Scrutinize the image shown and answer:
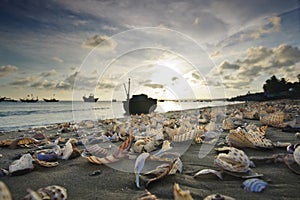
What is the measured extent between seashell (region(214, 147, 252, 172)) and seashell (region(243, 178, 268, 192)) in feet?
0.53

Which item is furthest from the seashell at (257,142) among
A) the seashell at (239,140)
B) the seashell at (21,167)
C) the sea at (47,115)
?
the sea at (47,115)

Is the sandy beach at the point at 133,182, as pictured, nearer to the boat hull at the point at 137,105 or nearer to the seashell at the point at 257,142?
the seashell at the point at 257,142

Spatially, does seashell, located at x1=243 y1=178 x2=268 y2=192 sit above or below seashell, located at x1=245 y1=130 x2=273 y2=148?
below

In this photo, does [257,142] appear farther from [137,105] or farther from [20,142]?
[137,105]

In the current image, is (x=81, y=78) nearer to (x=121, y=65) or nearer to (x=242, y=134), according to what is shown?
(x=121, y=65)

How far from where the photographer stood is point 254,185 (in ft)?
4.84

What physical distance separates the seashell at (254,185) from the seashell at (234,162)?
0.16 m

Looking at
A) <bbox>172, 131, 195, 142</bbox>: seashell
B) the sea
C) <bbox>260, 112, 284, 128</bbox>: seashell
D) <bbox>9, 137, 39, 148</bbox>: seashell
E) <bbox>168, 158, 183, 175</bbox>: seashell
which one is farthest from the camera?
the sea

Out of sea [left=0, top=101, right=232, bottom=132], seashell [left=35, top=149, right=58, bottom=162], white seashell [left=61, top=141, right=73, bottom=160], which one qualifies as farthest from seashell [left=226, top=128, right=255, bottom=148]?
sea [left=0, top=101, right=232, bottom=132]

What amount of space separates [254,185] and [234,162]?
28cm

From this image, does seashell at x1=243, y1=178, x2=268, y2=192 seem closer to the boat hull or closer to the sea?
the sea

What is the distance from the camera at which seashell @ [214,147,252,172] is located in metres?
1.68

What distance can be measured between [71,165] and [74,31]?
6444mm

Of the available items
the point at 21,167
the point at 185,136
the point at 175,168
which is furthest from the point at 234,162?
the point at 21,167
